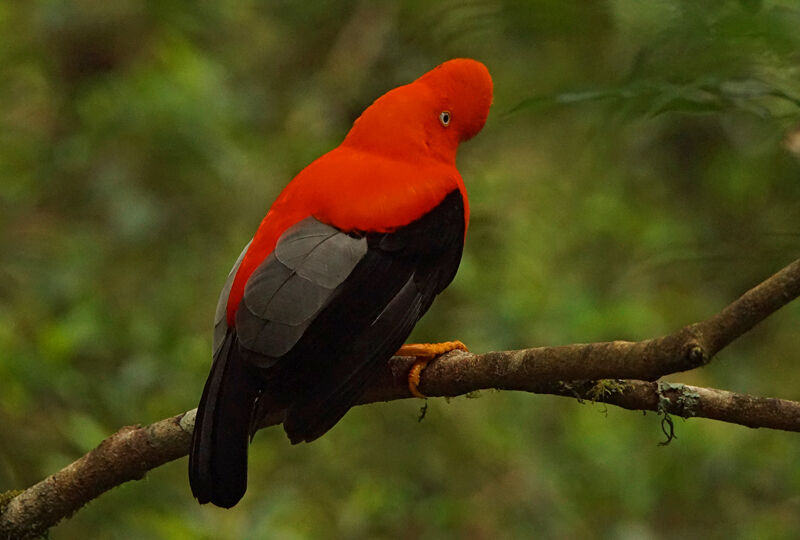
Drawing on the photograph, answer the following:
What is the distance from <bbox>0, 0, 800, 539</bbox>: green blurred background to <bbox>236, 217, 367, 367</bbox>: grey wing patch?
3.63 feet

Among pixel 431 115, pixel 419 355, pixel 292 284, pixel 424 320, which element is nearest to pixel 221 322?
pixel 292 284

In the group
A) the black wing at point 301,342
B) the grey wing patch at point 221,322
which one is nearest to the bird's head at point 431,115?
the black wing at point 301,342

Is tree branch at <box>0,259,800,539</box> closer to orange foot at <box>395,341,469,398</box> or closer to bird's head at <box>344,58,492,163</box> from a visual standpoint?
orange foot at <box>395,341,469,398</box>

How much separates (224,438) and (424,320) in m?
2.47

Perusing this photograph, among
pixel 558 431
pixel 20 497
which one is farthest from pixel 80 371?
pixel 558 431

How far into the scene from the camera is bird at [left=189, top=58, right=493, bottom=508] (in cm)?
237

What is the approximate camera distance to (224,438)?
7.66 feet

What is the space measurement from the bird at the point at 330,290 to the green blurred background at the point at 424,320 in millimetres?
875

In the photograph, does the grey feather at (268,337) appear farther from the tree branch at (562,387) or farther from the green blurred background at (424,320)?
the green blurred background at (424,320)

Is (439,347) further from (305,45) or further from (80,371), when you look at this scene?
(305,45)

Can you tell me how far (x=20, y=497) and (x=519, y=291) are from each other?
285 cm

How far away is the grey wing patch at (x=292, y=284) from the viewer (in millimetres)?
2367

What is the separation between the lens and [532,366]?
206 cm

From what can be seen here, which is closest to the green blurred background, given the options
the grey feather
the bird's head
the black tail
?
the bird's head
